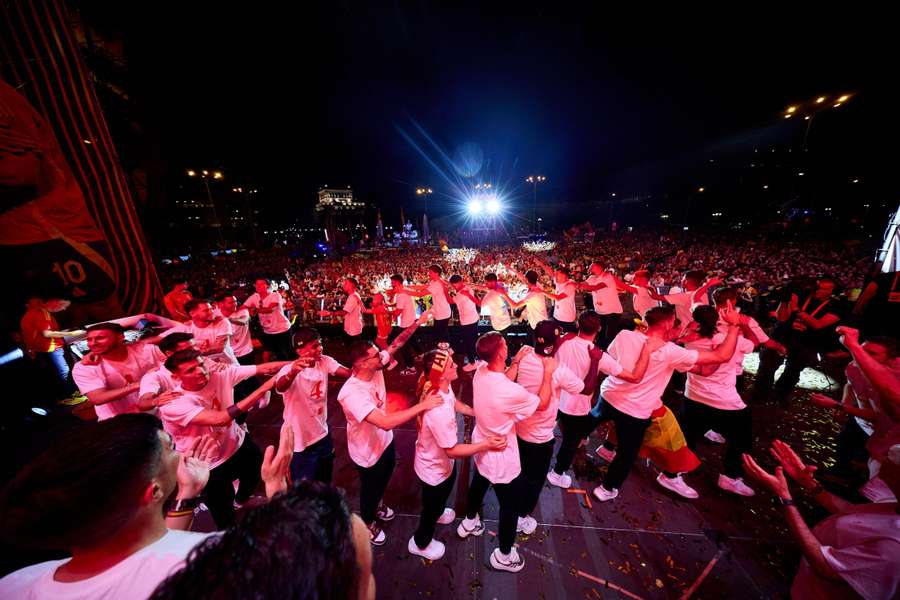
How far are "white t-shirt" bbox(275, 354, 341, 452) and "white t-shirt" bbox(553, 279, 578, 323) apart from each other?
5.15 metres

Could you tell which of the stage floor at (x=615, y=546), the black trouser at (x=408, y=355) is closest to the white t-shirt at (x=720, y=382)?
the stage floor at (x=615, y=546)

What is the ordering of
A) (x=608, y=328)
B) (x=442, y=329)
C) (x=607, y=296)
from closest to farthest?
(x=607, y=296), (x=608, y=328), (x=442, y=329)

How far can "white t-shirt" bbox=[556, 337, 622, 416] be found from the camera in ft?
9.42

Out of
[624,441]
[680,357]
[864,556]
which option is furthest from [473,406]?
[864,556]

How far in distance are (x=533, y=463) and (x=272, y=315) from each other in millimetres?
5766

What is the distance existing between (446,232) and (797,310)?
134 feet

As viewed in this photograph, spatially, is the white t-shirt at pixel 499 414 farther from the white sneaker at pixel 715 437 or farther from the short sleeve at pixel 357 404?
the white sneaker at pixel 715 437

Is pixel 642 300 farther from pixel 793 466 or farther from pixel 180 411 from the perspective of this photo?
pixel 180 411

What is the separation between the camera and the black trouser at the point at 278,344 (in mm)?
6285

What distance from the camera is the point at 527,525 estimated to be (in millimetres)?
3023

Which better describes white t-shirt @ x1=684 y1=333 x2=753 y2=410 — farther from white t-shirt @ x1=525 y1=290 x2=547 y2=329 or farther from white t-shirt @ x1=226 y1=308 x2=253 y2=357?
white t-shirt @ x1=226 y1=308 x2=253 y2=357

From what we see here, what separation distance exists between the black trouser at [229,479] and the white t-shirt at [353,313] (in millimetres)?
3293

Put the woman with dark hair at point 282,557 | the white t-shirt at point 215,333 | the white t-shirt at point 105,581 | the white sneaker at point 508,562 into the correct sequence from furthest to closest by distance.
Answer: the white t-shirt at point 215,333 < the white sneaker at point 508,562 < the white t-shirt at point 105,581 < the woman with dark hair at point 282,557

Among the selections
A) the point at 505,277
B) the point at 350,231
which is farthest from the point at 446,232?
the point at 505,277
